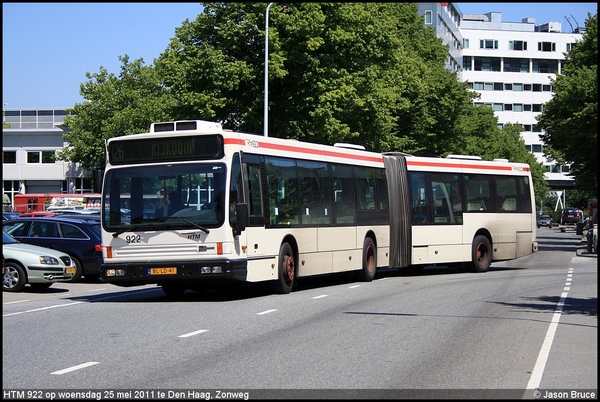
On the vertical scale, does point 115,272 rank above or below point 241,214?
below

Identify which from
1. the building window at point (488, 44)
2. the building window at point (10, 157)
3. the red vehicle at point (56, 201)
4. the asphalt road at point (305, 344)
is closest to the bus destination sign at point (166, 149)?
the asphalt road at point (305, 344)

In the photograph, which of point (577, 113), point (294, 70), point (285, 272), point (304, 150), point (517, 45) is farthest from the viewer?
point (517, 45)

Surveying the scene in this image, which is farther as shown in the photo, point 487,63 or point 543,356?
point 487,63

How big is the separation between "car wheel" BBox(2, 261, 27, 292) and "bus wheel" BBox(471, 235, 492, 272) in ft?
41.2

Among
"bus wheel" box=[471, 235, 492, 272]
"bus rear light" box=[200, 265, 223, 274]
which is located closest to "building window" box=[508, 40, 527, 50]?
"bus wheel" box=[471, 235, 492, 272]

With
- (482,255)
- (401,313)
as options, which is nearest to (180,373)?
(401,313)

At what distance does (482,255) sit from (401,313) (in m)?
12.5

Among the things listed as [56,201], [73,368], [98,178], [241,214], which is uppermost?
[56,201]

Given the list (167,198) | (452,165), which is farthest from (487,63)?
(167,198)

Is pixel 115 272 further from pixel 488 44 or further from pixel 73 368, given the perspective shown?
pixel 488 44

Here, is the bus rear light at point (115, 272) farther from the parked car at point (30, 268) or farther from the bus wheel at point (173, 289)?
the parked car at point (30, 268)

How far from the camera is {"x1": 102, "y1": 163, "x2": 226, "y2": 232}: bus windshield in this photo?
55.5 ft

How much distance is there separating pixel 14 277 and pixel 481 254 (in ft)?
43.5

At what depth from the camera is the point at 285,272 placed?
1897 centimetres
